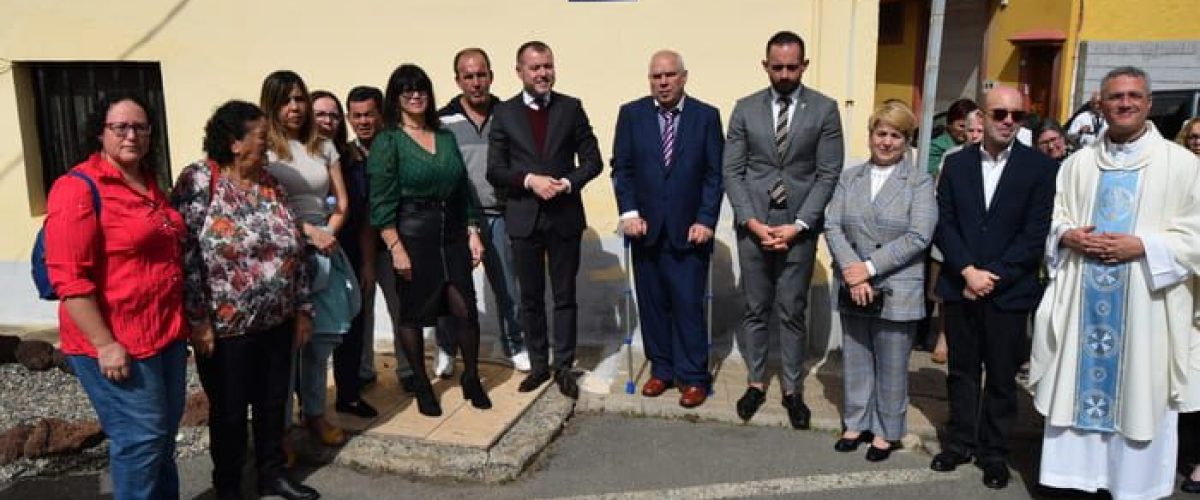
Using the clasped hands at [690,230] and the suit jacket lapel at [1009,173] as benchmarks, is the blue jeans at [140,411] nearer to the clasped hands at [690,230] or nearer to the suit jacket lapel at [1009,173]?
the clasped hands at [690,230]

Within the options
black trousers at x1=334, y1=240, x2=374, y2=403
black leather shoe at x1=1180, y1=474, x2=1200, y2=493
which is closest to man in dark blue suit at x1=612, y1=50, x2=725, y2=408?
black trousers at x1=334, y1=240, x2=374, y2=403

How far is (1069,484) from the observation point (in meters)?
4.11

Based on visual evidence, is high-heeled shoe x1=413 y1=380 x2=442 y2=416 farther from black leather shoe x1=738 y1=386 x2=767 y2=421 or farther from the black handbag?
the black handbag

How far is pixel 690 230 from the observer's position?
5.04 metres

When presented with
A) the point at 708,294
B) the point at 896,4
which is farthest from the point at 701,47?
the point at 896,4

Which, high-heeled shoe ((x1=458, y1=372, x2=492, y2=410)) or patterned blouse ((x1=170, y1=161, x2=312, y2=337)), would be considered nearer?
patterned blouse ((x1=170, y1=161, x2=312, y2=337))

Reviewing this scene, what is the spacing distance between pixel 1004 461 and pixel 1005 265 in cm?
96

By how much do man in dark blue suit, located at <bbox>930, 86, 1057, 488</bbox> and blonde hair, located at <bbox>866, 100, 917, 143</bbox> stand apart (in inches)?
10.2

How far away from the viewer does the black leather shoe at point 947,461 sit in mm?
4453

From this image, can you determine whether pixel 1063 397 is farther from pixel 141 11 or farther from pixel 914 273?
pixel 141 11

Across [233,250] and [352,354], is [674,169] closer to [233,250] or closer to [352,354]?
[352,354]

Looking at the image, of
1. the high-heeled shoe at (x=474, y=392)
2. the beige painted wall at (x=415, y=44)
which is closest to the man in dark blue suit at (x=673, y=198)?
the high-heeled shoe at (x=474, y=392)

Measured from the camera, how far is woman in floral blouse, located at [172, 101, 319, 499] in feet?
11.8

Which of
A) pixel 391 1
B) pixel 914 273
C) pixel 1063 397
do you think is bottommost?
pixel 1063 397
